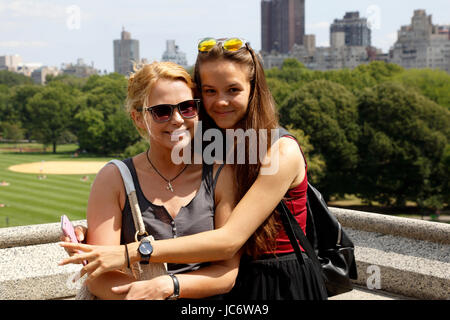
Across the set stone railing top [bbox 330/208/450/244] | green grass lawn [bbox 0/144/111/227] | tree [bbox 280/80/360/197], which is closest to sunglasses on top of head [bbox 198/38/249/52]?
stone railing top [bbox 330/208/450/244]

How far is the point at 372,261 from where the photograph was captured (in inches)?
243

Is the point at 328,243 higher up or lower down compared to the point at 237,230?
lower down

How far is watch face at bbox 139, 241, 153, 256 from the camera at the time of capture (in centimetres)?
251

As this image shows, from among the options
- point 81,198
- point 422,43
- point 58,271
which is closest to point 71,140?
point 81,198

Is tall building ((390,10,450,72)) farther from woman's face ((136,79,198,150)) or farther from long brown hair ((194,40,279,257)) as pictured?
woman's face ((136,79,198,150))

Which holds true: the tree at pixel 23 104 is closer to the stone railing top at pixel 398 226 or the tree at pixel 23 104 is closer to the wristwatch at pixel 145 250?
the stone railing top at pixel 398 226

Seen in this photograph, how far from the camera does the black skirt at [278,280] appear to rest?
2.85 m

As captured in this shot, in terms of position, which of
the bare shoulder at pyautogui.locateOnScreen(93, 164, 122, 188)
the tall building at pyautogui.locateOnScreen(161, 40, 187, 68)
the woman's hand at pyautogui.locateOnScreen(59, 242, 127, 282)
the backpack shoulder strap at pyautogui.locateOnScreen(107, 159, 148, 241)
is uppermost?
the tall building at pyautogui.locateOnScreen(161, 40, 187, 68)

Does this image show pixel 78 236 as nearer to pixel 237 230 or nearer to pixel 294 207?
pixel 237 230

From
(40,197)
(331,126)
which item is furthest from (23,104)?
(331,126)

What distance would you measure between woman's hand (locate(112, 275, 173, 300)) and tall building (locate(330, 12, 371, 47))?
16591 cm

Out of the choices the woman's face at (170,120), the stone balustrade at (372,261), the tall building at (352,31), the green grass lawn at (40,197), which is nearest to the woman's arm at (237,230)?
the woman's face at (170,120)

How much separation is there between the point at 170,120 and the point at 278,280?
100 centimetres
